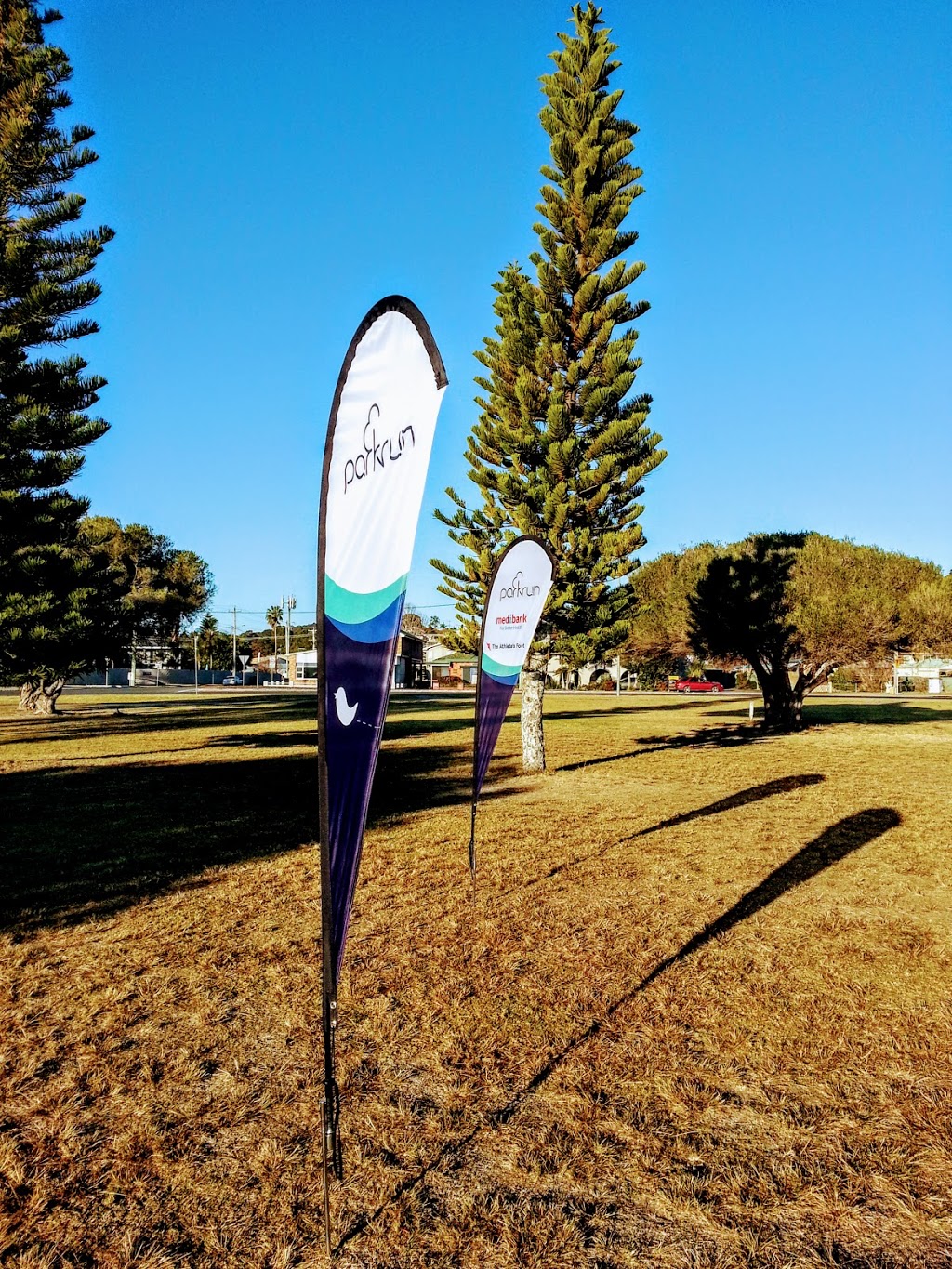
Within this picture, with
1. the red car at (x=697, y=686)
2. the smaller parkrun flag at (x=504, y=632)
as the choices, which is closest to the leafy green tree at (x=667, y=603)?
the smaller parkrun flag at (x=504, y=632)

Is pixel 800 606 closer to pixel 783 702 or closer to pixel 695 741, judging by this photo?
pixel 783 702

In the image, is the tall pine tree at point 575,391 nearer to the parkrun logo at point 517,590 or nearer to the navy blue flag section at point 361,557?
the parkrun logo at point 517,590

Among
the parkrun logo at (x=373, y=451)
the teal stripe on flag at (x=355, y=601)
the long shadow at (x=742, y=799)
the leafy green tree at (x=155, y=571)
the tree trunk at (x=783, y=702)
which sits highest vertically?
the leafy green tree at (x=155, y=571)

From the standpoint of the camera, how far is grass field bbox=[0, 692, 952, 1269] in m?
2.67

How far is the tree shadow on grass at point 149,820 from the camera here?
6.89 m

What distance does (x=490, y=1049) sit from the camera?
393 centimetres

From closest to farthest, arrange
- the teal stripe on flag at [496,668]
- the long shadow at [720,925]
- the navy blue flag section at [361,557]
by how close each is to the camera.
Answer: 1. the navy blue flag section at [361,557]
2. the long shadow at [720,925]
3. the teal stripe on flag at [496,668]

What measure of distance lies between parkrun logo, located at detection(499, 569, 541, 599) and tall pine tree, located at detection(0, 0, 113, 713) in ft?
39.5

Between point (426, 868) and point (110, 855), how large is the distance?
3295 mm

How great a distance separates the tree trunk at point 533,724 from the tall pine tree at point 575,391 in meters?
0.03

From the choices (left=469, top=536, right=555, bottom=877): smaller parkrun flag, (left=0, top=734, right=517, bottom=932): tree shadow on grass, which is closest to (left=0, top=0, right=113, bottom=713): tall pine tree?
(left=0, top=734, right=517, bottom=932): tree shadow on grass

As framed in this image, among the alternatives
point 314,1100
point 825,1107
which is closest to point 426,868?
point 314,1100

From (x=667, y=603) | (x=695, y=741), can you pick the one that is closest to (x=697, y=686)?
(x=667, y=603)

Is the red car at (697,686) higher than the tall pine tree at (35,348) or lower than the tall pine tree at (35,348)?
lower
